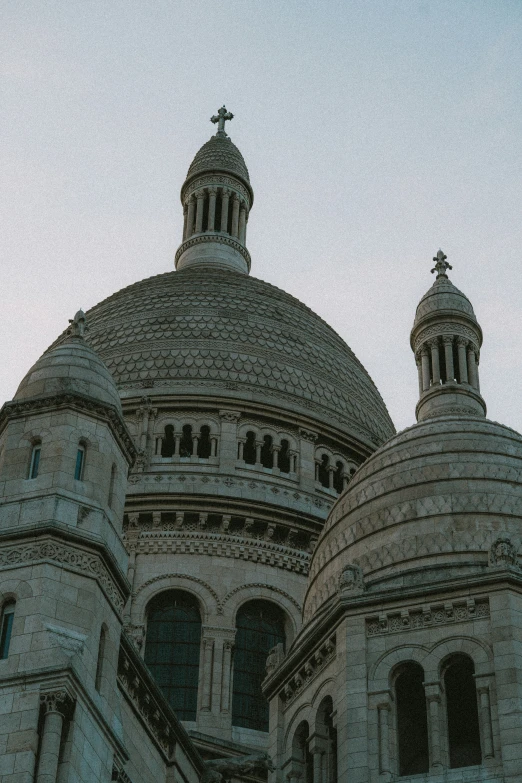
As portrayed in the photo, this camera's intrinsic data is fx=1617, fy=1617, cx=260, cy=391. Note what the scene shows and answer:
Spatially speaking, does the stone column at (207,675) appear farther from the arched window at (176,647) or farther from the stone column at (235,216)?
the stone column at (235,216)

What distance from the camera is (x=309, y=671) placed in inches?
1126

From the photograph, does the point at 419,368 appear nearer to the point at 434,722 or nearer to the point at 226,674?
the point at 226,674

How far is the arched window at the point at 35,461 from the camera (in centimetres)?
2352

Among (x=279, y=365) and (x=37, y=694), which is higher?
(x=279, y=365)

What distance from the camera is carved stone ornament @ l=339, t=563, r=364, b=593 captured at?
2781 cm

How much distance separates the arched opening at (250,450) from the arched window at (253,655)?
4.60 meters

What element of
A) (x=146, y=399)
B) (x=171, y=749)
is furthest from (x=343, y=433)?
(x=171, y=749)

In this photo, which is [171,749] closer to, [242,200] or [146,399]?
[146,399]

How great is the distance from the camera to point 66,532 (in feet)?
73.4

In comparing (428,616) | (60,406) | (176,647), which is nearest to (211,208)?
(176,647)

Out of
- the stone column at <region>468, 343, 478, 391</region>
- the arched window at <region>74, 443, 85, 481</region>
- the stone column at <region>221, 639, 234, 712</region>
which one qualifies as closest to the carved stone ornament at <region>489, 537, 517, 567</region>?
the arched window at <region>74, 443, 85, 481</region>

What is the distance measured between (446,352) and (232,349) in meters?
7.52

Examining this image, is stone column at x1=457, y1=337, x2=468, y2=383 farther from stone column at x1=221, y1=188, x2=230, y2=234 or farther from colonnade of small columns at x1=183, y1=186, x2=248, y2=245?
stone column at x1=221, y1=188, x2=230, y2=234

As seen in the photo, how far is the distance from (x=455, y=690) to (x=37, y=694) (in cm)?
890
